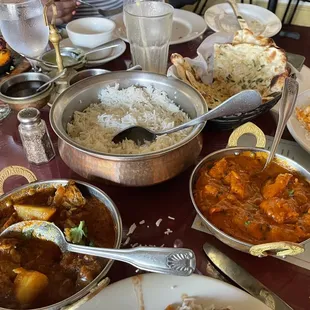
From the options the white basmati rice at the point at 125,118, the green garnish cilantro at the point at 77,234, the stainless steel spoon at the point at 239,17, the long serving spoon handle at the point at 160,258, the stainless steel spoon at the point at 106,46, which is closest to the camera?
the long serving spoon handle at the point at 160,258

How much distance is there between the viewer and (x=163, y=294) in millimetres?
820

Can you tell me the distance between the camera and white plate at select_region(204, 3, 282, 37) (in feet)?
6.10

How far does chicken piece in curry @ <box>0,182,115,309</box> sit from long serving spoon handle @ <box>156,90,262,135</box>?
0.34 meters

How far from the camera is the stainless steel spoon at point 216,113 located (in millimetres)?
A: 1068

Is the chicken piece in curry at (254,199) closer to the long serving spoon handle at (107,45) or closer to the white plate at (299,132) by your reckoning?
the white plate at (299,132)

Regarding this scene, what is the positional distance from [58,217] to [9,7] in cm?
92

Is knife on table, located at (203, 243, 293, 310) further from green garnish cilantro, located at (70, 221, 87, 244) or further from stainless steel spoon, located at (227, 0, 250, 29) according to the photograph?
stainless steel spoon, located at (227, 0, 250, 29)

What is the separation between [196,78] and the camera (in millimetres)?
1415

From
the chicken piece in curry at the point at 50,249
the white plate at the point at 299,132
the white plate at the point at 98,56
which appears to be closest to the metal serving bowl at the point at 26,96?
the white plate at the point at 98,56

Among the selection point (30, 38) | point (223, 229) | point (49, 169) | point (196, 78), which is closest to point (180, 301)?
point (223, 229)

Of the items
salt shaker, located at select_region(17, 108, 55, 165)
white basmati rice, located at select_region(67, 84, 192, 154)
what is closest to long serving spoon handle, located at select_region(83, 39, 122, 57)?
white basmati rice, located at select_region(67, 84, 192, 154)

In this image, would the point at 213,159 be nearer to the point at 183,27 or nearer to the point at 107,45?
the point at 107,45

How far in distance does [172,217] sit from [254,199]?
220mm

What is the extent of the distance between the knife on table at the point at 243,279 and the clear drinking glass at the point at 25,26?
3.52ft
